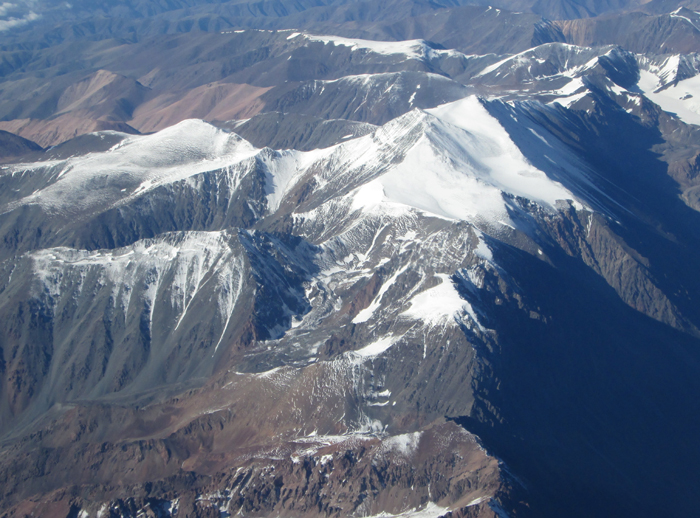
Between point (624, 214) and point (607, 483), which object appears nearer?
point (607, 483)

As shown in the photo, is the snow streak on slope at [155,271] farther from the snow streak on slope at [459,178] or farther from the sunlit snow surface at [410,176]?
the snow streak on slope at [459,178]

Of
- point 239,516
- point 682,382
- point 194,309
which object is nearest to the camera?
point 239,516

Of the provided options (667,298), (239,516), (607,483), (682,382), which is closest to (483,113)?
(667,298)

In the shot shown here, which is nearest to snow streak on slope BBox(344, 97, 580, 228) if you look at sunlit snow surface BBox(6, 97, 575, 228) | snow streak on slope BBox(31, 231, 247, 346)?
sunlit snow surface BBox(6, 97, 575, 228)

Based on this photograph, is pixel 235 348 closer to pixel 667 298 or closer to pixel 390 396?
pixel 390 396

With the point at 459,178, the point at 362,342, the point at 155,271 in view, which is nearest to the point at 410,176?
the point at 459,178

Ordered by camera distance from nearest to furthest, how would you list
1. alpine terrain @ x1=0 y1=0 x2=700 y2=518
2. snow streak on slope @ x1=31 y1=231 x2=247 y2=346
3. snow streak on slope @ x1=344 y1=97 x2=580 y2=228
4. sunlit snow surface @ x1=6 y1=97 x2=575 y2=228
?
alpine terrain @ x1=0 y1=0 x2=700 y2=518 < snow streak on slope @ x1=31 y1=231 x2=247 y2=346 < snow streak on slope @ x1=344 y1=97 x2=580 y2=228 < sunlit snow surface @ x1=6 y1=97 x2=575 y2=228

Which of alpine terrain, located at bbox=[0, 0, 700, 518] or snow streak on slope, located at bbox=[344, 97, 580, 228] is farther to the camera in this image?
snow streak on slope, located at bbox=[344, 97, 580, 228]

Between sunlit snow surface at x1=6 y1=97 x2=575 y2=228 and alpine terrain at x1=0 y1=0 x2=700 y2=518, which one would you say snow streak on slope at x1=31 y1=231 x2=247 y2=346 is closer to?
alpine terrain at x1=0 y1=0 x2=700 y2=518

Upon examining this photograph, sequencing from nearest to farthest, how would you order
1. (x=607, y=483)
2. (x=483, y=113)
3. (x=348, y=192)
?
(x=607, y=483), (x=348, y=192), (x=483, y=113)

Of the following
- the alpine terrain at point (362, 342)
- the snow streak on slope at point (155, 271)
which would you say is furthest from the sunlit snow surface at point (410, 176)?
the snow streak on slope at point (155, 271)

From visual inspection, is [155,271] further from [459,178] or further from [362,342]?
[459,178]
